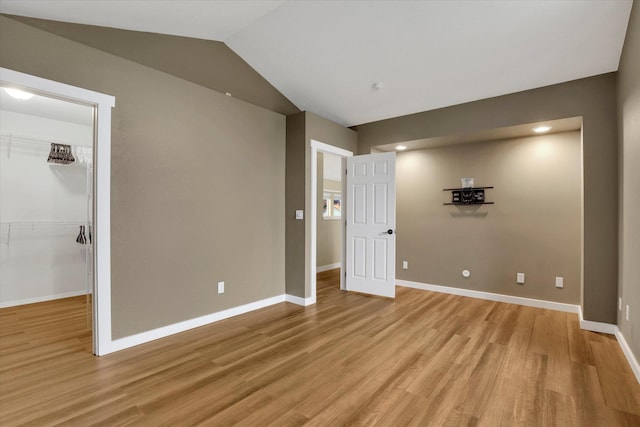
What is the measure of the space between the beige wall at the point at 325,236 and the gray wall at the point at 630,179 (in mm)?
4217

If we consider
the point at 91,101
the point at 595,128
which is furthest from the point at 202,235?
the point at 595,128

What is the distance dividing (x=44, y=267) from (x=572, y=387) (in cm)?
595

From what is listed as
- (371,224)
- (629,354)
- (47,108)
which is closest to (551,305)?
(629,354)

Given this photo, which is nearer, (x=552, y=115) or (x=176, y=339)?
(x=176, y=339)

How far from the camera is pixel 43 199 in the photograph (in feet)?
14.0

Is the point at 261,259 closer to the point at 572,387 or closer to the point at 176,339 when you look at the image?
the point at 176,339

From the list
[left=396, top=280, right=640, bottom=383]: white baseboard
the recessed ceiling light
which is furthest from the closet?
the recessed ceiling light

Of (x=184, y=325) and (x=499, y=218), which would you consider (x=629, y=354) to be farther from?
(x=184, y=325)

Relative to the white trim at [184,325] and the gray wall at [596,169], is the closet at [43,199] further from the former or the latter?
the gray wall at [596,169]

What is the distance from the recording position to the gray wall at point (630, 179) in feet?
7.28

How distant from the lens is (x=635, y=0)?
7.30ft

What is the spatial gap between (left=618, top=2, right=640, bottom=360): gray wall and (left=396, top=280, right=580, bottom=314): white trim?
932 millimetres

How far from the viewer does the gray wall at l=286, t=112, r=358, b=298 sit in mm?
4055

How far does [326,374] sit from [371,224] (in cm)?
256
